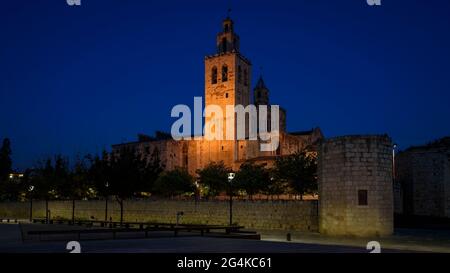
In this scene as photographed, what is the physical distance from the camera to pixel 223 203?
33.6 meters

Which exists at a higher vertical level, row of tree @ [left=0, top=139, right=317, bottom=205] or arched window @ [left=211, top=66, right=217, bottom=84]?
arched window @ [left=211, top=66, right=217, bottom=84]

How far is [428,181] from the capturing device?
39.7 m

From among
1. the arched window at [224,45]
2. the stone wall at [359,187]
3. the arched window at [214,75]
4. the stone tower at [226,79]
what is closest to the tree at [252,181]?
the stone wall at [359,187]

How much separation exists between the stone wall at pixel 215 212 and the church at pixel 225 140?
32.8m

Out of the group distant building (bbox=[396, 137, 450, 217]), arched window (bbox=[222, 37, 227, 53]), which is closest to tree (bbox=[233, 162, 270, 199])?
distant building (bbox=[396, 137, 450, 217])

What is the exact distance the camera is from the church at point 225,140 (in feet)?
250

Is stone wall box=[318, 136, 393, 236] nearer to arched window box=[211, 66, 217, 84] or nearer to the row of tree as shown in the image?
the row of tree

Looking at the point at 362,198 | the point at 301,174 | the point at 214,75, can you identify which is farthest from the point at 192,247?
the point at 214,75

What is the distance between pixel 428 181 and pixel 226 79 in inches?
1760

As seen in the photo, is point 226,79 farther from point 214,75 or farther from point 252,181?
point 252,181

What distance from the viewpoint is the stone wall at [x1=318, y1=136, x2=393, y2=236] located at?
23844 millimetres

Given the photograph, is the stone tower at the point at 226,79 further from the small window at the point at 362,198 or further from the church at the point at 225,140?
the small window at the point at 362,198

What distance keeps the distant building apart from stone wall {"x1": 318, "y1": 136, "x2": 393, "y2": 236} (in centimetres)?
1649
